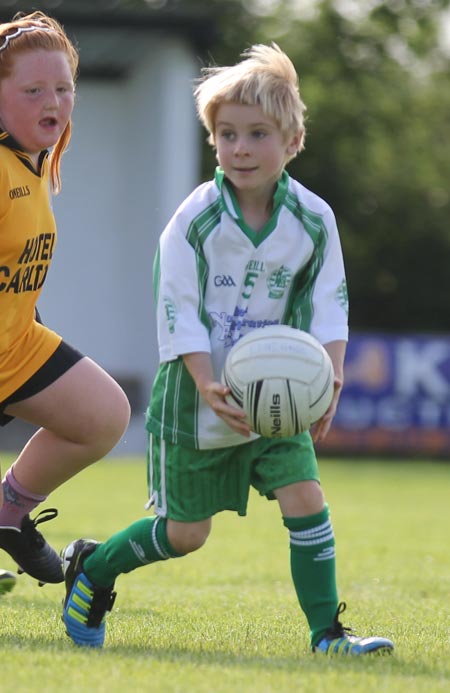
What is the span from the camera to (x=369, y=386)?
18531mm

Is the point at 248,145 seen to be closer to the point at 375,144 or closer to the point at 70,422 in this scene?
the point at 70,422

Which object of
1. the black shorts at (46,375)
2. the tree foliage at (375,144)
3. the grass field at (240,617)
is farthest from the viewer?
the tree foliage at (375,144)

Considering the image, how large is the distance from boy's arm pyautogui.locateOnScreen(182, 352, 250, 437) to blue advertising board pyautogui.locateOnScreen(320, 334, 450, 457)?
1360 centimetres

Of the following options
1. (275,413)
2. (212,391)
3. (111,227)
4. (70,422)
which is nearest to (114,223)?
(111,227)

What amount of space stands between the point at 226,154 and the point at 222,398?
2.82 feet

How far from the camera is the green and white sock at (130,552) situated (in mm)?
4996

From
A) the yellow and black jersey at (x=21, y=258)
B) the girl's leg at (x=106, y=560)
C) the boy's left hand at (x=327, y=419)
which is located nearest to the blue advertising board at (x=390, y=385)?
the yellow and black jersey at (x=21, y=258)

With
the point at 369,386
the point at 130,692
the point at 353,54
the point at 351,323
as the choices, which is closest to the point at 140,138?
the point at 369,386

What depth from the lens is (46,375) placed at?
5344 mm

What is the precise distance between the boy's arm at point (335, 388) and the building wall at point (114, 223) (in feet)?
52.0

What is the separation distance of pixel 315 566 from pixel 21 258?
4.99 feet

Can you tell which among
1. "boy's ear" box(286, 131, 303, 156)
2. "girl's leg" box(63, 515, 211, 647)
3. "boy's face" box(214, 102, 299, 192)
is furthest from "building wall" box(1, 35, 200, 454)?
"boy's face" box(214, 102, 299, 192)

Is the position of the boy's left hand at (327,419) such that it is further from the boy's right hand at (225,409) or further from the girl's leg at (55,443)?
the girl's leg at (55,443)

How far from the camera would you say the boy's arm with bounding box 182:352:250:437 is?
4723 mm
